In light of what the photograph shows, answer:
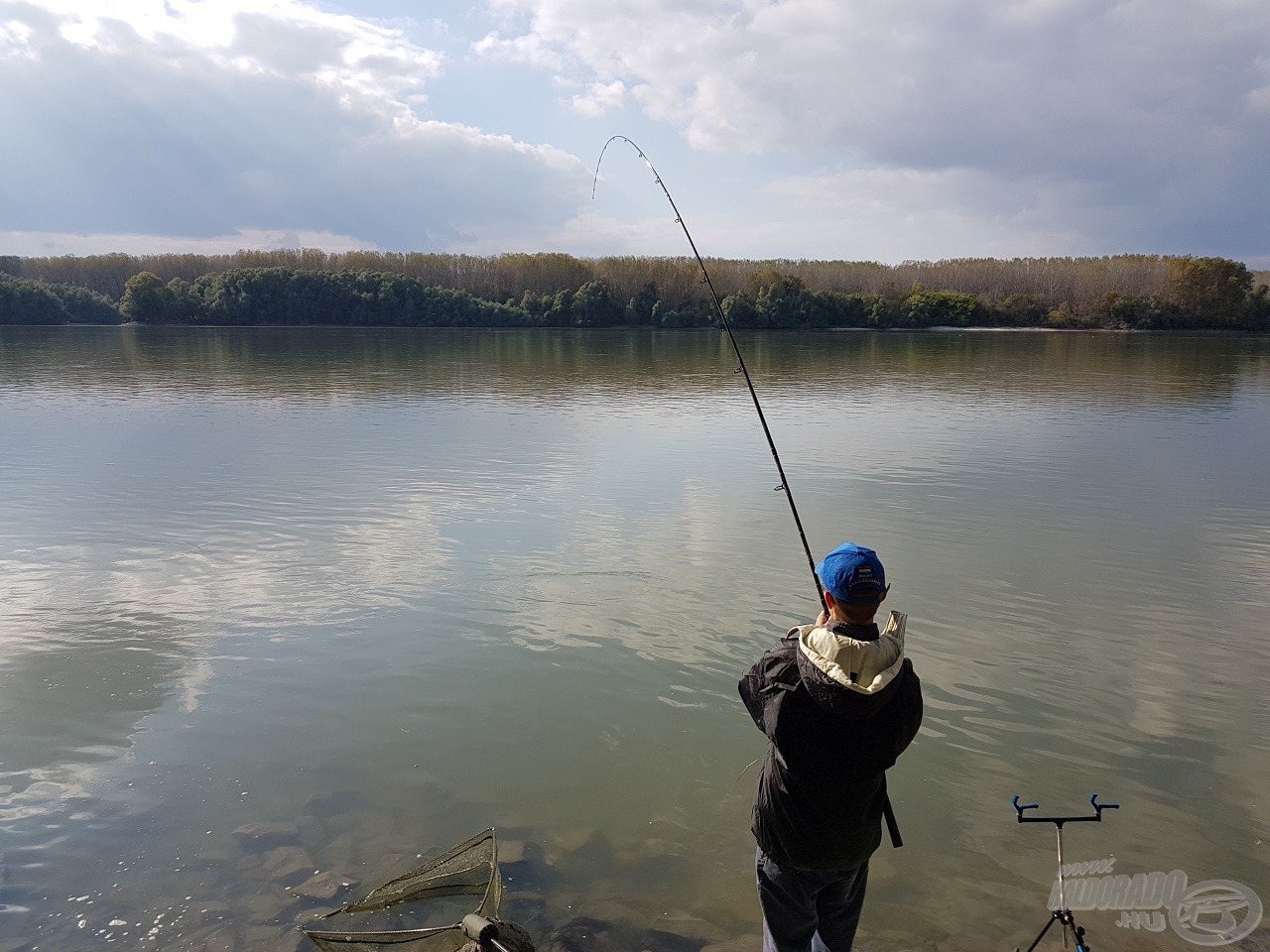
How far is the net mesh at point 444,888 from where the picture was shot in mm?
3674

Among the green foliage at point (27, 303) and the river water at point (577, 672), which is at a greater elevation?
the green foliage at point (27, 303)

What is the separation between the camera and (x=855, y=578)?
270 cm

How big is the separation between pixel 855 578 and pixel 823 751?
0.55 metres

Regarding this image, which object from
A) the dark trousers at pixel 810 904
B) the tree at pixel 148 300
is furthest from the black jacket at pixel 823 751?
the tree at pixel 148 300

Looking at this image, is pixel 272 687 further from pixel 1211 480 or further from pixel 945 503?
pixel 1211 480

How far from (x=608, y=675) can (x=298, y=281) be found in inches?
3692

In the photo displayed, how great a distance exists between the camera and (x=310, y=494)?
1256 centimetres

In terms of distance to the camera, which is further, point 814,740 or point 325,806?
point 325,806

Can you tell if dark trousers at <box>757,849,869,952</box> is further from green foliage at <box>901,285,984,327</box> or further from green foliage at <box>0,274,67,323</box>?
green foliage at <box>0,274,67,323</box>

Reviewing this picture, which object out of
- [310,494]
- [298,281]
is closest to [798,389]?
[310,494]

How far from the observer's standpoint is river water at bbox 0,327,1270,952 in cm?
445

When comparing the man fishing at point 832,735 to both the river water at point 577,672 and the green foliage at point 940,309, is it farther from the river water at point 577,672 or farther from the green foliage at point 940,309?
the green foliage at point 940,309

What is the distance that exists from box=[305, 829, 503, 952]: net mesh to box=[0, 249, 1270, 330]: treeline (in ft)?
232

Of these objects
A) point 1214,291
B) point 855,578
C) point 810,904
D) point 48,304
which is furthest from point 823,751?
point 48,304
